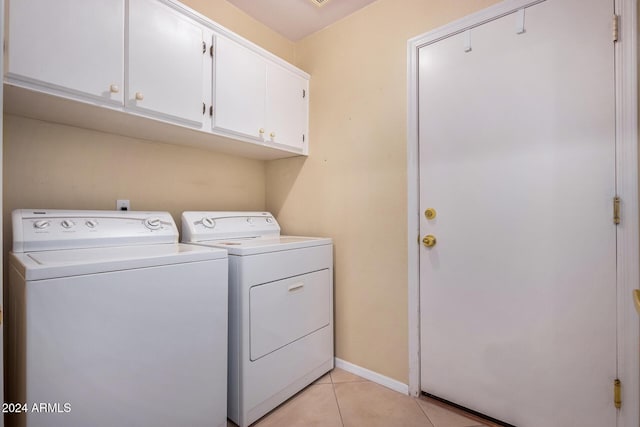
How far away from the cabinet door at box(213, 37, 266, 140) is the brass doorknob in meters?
1.22

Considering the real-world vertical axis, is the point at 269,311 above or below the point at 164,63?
below

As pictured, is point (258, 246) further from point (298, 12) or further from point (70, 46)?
point (298, 12)

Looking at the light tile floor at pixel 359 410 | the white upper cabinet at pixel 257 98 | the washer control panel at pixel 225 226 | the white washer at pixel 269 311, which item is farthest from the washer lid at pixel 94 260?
the light tile floor at pixel 359 410

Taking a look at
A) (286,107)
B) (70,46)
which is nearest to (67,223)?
(70,46)

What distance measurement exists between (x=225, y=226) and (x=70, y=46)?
1.16m

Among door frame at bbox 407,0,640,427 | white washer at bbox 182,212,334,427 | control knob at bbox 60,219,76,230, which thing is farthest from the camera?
white washer at bbox 182,212,334,427

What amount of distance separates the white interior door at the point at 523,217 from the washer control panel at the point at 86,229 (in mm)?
1532

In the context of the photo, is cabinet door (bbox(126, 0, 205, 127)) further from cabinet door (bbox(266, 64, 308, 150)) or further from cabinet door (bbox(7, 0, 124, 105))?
cabinet door (bbox(266, 64, 308, 150))

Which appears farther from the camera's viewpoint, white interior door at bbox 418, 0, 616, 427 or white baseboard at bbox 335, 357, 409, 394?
white baseboard at bbox 335, 357, 409, 394

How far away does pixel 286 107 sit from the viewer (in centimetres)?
211

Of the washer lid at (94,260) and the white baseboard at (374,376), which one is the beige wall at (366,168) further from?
the washer lid at (94,260)

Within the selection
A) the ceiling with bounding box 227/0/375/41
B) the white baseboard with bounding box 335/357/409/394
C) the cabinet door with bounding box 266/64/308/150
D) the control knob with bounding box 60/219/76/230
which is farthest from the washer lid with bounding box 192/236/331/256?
the ceiling with bounding box 227/0/375/41

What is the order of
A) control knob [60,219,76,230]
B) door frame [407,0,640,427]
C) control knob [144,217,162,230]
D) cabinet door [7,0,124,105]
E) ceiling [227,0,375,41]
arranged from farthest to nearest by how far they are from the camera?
ceiling [227,0,375,41], control knob [144,217,162,230], control knob [60,219,76,230], door frame [407,0,640,427], cabinet door [7,0,124,105]

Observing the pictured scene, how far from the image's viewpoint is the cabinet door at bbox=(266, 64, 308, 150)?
78.7 inches
